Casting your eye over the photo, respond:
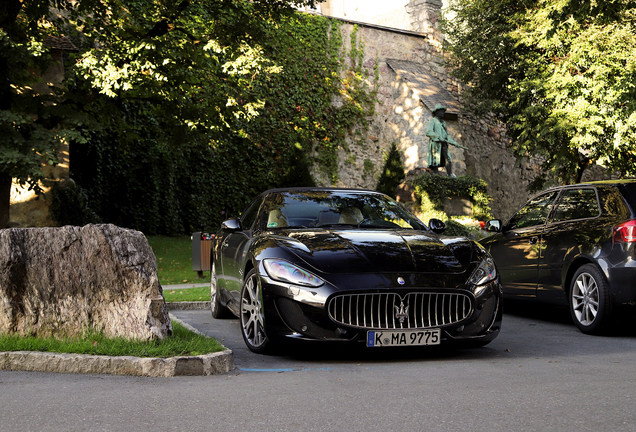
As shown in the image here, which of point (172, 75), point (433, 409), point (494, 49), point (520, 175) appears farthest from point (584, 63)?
point (433, 409)

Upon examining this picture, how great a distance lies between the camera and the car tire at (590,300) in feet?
22.9

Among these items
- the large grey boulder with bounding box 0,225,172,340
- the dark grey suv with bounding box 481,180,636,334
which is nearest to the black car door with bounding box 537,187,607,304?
the dark grey suv with bounding box 481,180,636,334

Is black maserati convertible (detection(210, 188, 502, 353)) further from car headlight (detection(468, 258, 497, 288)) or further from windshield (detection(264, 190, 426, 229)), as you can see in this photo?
windshield (detection(264, 190, 426, 229))

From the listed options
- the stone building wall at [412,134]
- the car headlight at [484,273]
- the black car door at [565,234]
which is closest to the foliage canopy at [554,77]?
the stone building wall at [412,134]

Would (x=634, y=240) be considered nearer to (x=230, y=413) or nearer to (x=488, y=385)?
(x=488, y=385)

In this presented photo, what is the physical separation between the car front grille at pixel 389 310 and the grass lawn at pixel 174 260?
8.65m

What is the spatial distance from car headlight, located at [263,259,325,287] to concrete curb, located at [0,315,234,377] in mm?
738

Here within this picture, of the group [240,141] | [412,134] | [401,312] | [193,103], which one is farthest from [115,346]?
[412,134]

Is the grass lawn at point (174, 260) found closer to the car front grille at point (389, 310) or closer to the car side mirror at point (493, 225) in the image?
the car side mirror at point (493, 225)

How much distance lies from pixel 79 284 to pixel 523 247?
5416mm

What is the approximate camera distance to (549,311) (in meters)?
9.80

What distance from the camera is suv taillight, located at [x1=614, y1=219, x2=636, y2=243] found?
6828 mm

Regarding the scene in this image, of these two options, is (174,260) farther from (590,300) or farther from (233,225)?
(590,300)

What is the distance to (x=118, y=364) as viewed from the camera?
5141 mm
